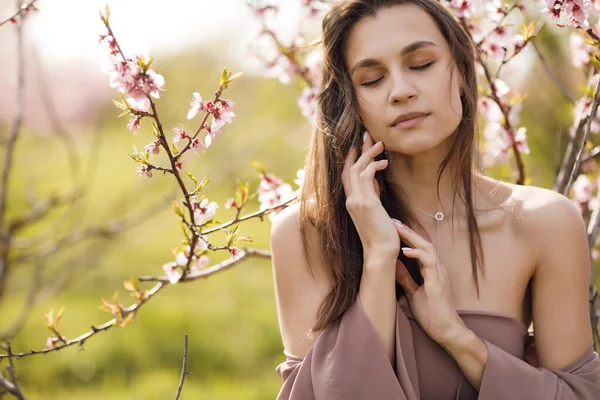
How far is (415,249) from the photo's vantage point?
1561 millimetres

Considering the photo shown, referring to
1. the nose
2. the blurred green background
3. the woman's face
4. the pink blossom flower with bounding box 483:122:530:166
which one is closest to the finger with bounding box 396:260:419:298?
the woman's face

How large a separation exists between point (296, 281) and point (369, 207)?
0.85ft

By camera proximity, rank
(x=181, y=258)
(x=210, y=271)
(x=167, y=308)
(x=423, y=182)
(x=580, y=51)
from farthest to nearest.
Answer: (x=167, y=308) → (x=580, y=51) → (x=210, y=271) → (x=181, y=258) → (x=423, y=182)

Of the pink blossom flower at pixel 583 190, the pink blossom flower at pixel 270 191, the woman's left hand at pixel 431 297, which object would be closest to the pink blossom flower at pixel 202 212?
the woman's left hand at pixel 431 297

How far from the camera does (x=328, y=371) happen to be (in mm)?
1525

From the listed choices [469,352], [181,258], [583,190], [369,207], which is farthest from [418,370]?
[583,190]

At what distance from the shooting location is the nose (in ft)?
5.06

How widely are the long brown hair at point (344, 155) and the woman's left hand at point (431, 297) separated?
0.08m

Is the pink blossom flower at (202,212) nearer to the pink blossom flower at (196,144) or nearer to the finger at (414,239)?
the pink blossom flower at (196,144)

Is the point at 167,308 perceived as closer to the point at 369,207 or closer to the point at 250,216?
the point at 250,216

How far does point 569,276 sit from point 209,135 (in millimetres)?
832

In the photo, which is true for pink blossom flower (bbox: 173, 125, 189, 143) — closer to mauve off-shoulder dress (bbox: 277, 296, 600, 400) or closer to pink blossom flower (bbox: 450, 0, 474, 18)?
mauve off-shoulder dress (bbox: 277, 296, 600, 400)

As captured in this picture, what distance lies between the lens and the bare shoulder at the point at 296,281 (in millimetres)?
A: 1649

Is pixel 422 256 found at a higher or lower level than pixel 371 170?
lower
